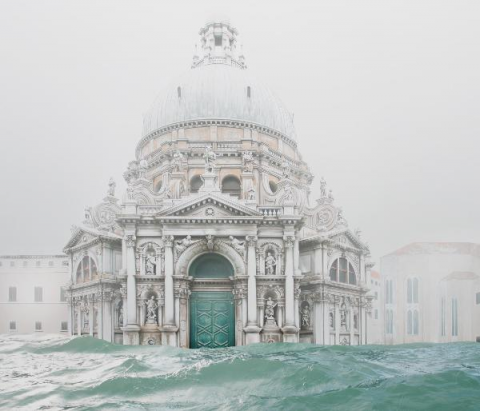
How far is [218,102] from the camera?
37031mm

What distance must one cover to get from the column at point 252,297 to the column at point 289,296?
150cm

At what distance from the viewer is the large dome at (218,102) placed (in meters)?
36.8

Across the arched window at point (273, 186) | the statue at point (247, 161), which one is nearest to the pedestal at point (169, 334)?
the statue at point (247, 161)

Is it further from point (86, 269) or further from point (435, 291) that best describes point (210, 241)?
point (435, 291)

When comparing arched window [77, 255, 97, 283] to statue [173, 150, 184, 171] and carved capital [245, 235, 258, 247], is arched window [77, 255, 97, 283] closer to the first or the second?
statue [173, 150, 184, 171]

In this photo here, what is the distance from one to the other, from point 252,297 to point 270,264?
6.53ft

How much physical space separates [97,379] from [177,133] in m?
26.4

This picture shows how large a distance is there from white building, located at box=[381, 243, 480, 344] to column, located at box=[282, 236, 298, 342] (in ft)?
28.5

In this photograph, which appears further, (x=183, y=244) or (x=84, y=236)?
(x=84, y=236)

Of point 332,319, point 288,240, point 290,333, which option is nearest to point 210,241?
point 288,240

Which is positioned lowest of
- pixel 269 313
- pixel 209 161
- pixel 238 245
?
pixel 269 313

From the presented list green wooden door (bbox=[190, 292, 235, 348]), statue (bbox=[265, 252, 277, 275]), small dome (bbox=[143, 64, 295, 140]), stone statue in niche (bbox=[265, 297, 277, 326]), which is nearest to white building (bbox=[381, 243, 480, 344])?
statue (bbox=[265, 252, 277, 275])

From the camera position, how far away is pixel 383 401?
8.91 m

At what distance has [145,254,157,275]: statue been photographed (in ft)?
88.9
